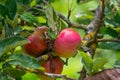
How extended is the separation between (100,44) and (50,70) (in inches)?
12.9

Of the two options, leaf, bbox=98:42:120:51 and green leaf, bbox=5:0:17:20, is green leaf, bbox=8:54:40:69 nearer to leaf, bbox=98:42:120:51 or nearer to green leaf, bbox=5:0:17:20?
green leaf, bbox=5:0:17:20

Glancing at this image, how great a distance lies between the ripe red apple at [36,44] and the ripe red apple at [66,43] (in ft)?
0.14

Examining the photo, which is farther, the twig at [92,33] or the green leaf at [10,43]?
the twig at [92,33]

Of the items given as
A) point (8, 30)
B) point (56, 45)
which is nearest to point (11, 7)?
point (8, 30)

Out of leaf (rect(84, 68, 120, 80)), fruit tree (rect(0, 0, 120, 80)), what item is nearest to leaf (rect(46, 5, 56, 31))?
fruit tree (rect(0, 0, 120, 80))

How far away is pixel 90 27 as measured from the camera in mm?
1483

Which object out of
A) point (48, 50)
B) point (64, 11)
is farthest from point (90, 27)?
point (64, 11)

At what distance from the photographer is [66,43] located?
47.9 inches

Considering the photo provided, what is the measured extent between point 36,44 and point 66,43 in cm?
10

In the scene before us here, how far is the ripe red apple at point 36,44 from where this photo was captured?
120 cm

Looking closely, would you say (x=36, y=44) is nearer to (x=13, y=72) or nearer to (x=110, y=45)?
(x=13, y=72)

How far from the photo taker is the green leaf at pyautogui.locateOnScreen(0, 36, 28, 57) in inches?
42.0

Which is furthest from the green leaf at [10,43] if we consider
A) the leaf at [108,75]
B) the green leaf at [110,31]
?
the green leaf at [110,31]

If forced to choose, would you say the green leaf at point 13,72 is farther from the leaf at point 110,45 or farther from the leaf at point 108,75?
the leaf at point 110,45
